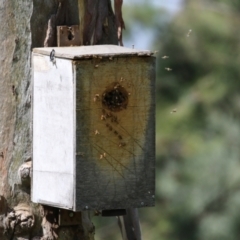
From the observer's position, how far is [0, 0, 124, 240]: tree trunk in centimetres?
318

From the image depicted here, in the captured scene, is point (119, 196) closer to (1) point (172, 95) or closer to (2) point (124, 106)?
(2) point (124, 106)

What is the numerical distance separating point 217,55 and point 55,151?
7.31m

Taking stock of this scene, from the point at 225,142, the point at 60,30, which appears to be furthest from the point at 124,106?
the point at 225,142

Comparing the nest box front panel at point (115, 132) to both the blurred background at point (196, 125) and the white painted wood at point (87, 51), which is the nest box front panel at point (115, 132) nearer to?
the white painted wood at point (87, 51)

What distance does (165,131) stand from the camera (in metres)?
10.3

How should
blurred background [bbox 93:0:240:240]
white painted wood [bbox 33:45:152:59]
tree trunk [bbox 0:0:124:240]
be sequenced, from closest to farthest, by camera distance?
white painted wood [bbox 33:45:152:59] → tree trunk [bbox 0:0:124:240] → blurred background [bbox 93:0:240:240]

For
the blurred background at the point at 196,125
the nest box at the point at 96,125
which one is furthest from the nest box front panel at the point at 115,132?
the blurred background at the point at 196,125

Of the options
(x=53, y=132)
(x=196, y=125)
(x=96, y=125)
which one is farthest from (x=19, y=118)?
(x=196, y=125)

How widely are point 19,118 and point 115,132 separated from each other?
36 cm

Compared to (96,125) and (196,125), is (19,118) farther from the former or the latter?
(196,125)

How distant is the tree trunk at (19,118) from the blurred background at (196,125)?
6377 millimetres

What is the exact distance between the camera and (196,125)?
1026 centimetres

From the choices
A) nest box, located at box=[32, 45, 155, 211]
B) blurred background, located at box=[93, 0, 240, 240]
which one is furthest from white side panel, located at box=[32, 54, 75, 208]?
blurred background, located at box=[93, 0, 240, 240]

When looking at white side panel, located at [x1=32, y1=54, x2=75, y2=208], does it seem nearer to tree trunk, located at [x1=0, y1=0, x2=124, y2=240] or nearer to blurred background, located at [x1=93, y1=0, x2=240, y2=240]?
tree trunk, located at [x1=0, y1=0, x2=124, y2=240]
